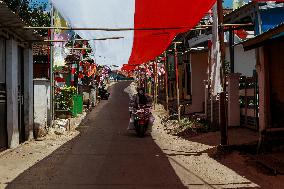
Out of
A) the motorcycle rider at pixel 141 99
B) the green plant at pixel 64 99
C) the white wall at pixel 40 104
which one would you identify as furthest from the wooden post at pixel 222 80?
the green plant at pixel 64 99

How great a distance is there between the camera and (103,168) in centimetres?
958

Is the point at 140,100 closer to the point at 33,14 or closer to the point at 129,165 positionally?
the point at 129,165

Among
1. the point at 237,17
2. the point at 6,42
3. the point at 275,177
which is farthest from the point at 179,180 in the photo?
the point at 237,17

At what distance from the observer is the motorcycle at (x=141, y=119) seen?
1688cm

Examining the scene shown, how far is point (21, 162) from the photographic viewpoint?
10.7m

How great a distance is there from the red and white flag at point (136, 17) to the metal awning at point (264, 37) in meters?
2.27

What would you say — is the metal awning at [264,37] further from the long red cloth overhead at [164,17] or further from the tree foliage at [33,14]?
the tree foliage at [33,14]

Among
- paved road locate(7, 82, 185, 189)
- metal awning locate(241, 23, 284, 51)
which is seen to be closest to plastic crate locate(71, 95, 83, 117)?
paved road locate(7, 82, 185, 189)

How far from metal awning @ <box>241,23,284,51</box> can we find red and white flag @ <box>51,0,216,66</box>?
2.27m

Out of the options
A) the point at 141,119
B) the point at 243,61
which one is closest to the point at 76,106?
the point at 243,61

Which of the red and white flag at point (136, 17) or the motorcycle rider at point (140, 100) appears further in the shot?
the motorcycle rider at point (140, 100)

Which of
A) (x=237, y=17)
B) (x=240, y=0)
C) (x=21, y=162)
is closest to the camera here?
(x=21, y=162)

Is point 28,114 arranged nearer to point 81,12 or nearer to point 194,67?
point 81,12

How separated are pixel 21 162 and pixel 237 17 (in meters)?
10.2
